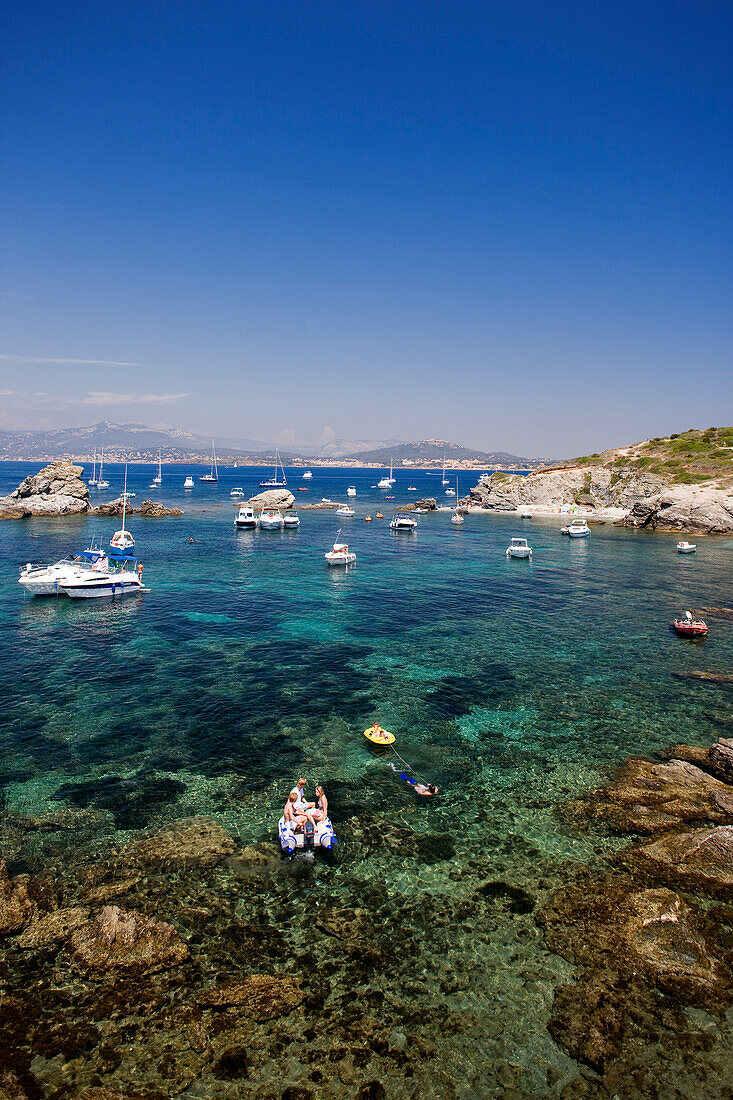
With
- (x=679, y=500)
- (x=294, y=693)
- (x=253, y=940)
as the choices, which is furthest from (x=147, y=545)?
(x=679, y=500)

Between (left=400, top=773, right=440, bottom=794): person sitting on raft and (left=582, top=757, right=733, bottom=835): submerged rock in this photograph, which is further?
(left=400, top=773, right=440, bottom=794): person sitting on raft

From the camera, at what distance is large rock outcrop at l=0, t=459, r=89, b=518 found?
110 meters

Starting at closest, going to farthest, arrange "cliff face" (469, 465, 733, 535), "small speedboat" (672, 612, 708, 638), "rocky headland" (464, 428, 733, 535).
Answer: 1. "small speedboat" (672, 612, 708, 638)
2. "cliff face" (469, 465, 733, 535)
3. "rocky headland" (464, 428, 733, 535)

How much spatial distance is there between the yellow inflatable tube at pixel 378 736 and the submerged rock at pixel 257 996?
11.9m

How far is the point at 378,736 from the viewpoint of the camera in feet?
80.7

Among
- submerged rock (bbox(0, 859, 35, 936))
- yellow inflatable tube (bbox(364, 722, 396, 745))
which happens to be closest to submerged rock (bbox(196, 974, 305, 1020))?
submerged rock (bbox(0, 859, 35, 936))

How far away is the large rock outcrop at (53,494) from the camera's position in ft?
363

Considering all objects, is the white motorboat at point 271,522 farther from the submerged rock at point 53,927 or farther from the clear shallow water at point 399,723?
the submerged rock at point 53,927

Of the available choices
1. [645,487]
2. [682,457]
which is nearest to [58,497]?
[645,487]

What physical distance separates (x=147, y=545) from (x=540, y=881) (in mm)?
78031

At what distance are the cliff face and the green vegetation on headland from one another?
2.44 m

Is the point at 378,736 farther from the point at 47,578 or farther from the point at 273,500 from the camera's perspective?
the point at 273,500

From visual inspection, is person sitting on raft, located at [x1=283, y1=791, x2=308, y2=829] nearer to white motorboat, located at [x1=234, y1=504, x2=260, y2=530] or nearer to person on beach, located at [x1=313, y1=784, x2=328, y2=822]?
person on beach, located at [x1=313, y1=784, x2=328, y2=822]

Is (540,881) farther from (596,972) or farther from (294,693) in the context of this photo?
(294,693)
